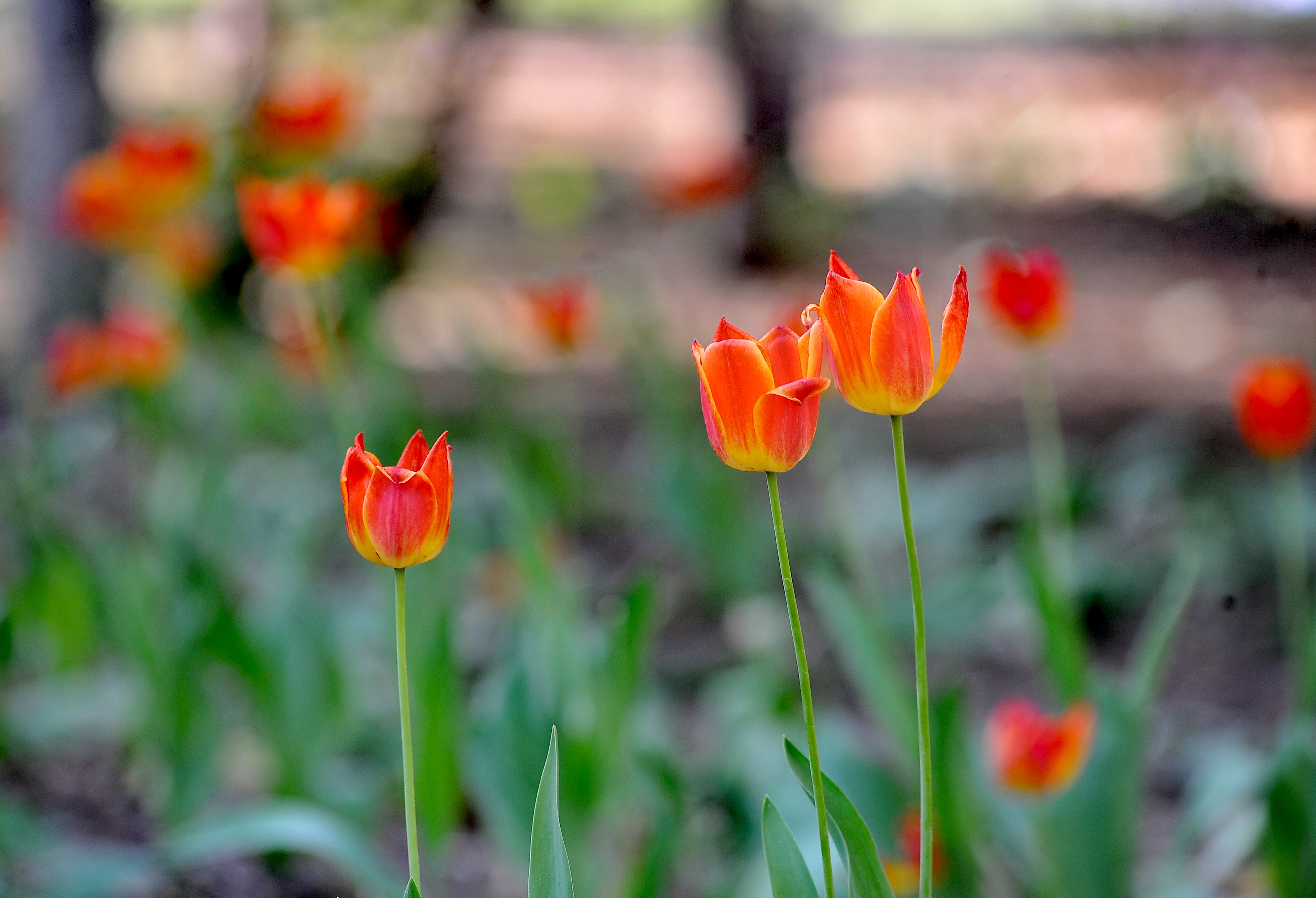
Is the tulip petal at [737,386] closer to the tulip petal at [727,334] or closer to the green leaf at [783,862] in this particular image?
the tulip petal at [727,334]

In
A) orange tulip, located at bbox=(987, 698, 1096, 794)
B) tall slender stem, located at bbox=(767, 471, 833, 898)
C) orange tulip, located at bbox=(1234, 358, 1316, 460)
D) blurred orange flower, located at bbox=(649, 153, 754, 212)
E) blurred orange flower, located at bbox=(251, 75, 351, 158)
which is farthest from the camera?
blurred orange flower, located at bbox=(649, 153, 754, 212)

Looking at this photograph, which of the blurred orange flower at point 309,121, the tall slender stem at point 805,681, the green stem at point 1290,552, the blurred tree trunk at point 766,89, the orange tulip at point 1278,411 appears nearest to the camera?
the tall slender stem at point 805,681

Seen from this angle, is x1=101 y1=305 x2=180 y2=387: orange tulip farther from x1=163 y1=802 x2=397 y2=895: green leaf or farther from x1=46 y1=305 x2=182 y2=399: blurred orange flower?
x1=163 y1=802 x2=397 y2=895: green leaf

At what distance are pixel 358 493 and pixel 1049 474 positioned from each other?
1.57 meters

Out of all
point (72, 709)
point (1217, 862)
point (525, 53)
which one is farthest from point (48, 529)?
point (525, 53)

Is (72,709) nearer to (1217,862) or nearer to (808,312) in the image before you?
(808,312)

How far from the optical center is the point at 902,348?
2.11ft

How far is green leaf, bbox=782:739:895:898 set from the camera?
0.70m

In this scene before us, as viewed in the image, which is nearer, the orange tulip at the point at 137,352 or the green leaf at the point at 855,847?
the green leaf at the point at 855,847

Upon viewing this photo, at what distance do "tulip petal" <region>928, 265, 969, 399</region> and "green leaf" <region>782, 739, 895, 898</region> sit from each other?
24 centimetres

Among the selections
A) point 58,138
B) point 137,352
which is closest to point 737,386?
point 137,352

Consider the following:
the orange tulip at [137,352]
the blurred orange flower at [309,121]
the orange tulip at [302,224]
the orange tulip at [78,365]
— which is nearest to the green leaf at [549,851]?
the orange tulip at [302,224]

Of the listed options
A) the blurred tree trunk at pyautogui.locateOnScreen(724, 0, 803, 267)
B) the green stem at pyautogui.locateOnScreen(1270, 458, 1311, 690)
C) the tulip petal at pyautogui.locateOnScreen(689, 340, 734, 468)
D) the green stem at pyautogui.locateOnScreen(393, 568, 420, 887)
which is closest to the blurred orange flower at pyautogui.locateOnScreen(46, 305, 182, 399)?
the green stem at pyautogui.locateOnScreen(393, 568, 420, 887)

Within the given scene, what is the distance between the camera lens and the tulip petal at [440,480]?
666 millimetres
